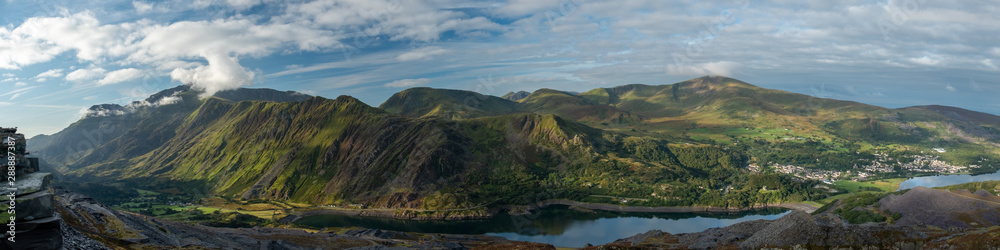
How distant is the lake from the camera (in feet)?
534

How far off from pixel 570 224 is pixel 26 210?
585ft

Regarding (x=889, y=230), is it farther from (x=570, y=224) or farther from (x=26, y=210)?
(x=570, y=224)

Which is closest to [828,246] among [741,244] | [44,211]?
[741,244]

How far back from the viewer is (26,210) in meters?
15.2

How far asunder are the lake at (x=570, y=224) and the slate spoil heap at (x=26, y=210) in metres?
146

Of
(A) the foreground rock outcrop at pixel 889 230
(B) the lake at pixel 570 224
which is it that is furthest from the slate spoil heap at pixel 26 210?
(B) the lake at pixel 570 224

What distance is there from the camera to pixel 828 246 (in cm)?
6450

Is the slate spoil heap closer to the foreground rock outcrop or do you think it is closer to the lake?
the foreground rock outcrop

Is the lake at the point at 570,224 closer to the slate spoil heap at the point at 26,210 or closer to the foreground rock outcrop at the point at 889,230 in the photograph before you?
the foreground rock outcrop at the point at 889,230

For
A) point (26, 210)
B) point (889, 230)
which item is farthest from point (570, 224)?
point (26, 210)

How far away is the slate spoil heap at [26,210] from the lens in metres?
15.0

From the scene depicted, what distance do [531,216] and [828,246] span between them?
455 ft

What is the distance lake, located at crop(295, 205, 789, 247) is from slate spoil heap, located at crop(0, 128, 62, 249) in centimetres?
14554

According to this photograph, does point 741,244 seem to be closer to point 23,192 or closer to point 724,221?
point 23,192
